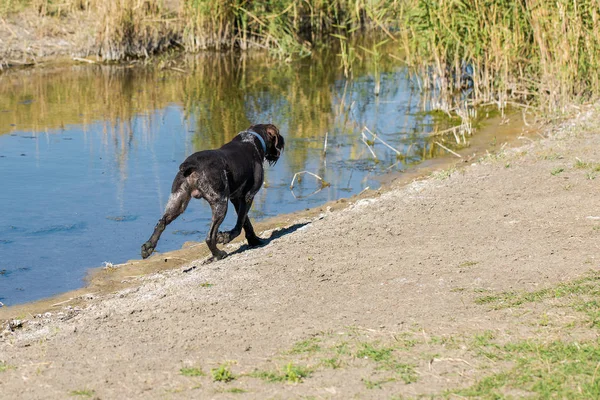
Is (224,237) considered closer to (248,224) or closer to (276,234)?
(248,224)

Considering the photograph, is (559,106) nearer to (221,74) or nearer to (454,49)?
(454,49)

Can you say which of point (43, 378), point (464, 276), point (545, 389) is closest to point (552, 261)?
point (464, 276)

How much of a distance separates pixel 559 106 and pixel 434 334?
883 cm

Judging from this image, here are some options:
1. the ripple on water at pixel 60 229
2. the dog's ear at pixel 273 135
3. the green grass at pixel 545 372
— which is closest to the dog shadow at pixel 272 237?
the dog's ear at pixel 273 135

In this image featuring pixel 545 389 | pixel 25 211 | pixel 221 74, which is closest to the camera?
pixel 545 389

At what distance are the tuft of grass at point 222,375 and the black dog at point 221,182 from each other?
9.17 ft

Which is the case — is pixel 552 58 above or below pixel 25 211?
above

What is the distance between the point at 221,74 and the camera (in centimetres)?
1831

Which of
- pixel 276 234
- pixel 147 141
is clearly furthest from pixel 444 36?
pixel 276 234

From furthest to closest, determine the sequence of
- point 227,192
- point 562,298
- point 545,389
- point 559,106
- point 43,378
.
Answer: point 559,106, point 227,192, point 562,298, point 43,378, point 545,389

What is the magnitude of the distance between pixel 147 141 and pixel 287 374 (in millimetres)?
8802

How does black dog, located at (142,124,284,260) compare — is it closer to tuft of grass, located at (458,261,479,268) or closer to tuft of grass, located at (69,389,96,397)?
tuft of grass, located at (458,261,479,268)

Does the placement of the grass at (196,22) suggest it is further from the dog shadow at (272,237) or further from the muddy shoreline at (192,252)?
the dog shadow at (272,237)

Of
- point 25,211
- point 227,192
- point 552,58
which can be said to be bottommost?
point 25,211
